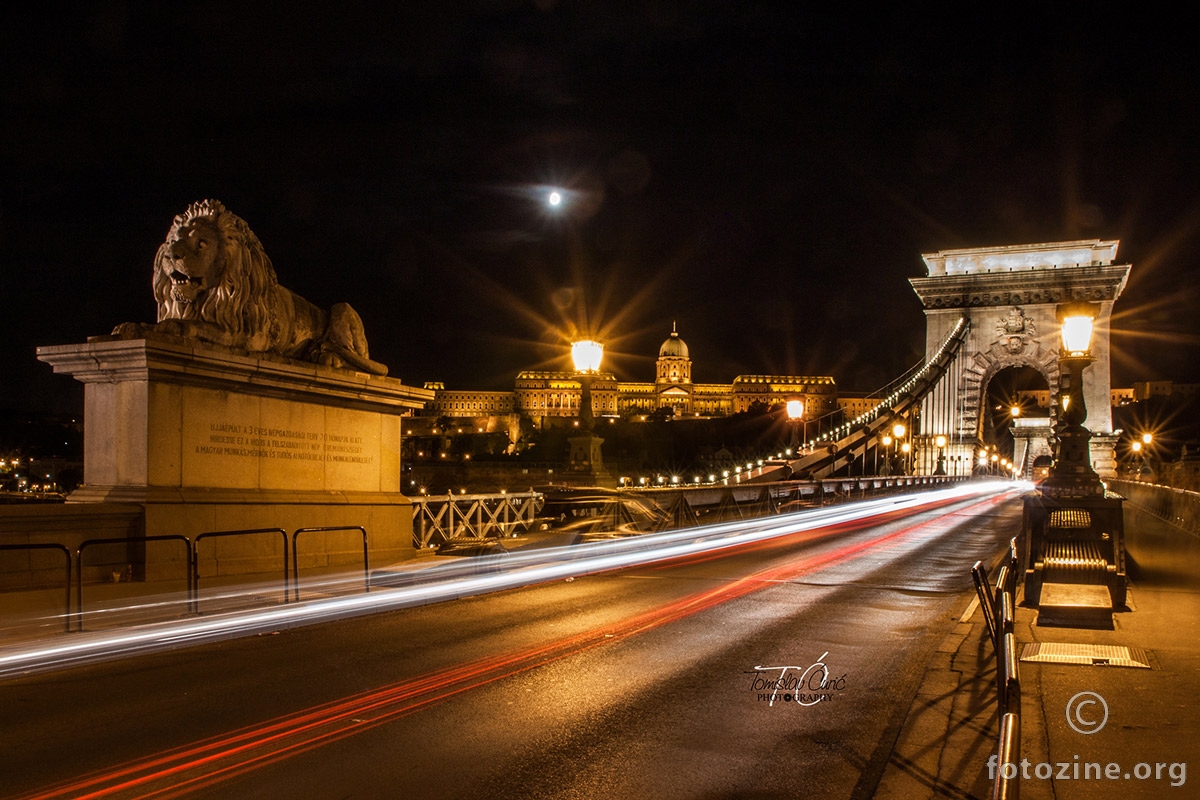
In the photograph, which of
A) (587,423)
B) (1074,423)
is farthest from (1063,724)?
(587,423)

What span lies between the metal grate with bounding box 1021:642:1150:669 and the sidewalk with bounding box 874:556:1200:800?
0.05m

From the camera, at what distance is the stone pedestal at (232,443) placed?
38.2 feet

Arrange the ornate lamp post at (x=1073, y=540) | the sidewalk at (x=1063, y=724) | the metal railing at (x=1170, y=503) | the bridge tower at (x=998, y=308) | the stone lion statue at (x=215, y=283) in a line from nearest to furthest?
the sidewalk at (x=1063, y=724), the ornate lamp post at (x=1073, y=540), the stone lion statue at (x=215, y=283), the metal railing at (x=1170, y=503), the bridge tower at (x=998, y=308)

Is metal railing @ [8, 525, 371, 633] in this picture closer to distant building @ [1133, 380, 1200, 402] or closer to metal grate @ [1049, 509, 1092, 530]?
metal grate @ [1049, 509, 1092, 530]

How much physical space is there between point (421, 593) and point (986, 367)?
69.4 m

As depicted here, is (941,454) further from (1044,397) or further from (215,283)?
(1044,397)

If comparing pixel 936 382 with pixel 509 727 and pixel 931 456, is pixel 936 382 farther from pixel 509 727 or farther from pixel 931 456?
pixel 509 727

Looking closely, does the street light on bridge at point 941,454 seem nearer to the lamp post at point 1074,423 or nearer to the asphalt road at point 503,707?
the lamp post at point 1074,423

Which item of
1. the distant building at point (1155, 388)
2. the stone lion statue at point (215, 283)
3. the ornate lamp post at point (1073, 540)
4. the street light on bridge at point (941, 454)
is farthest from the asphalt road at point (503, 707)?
the distant building at point (1155, 388)

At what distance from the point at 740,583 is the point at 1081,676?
20.8 feet

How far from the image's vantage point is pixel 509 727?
238 inches

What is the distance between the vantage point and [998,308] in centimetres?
7356

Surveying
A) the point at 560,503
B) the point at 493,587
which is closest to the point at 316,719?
the point at 493,587

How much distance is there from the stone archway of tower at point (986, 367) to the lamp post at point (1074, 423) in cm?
6630
